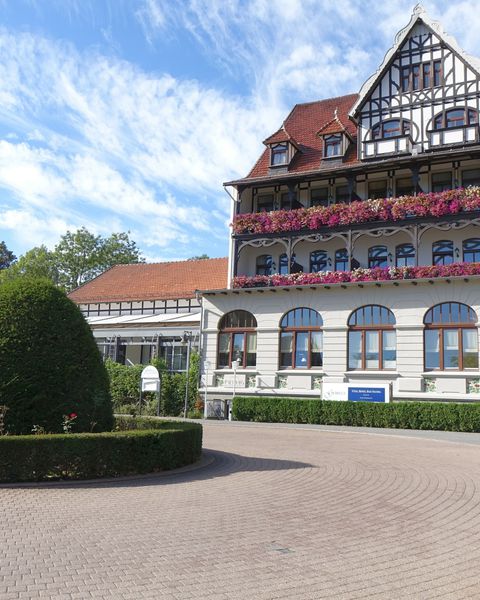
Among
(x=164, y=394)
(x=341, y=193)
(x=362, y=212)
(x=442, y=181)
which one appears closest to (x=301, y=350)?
(x=362, y=212)

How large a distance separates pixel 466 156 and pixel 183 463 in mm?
21759

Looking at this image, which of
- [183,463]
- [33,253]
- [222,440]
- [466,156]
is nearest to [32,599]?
[183,463]

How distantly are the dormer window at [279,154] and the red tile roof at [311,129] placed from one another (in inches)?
20.3

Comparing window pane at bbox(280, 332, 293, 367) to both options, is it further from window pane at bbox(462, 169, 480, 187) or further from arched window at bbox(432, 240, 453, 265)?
window pane at bbox(462, 169, 480, 187)

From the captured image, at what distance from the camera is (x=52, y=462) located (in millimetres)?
9477

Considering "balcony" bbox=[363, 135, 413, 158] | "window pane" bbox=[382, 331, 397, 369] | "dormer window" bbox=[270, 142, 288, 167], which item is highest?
"dormer window" bbox=[270, 142, 288, 167]

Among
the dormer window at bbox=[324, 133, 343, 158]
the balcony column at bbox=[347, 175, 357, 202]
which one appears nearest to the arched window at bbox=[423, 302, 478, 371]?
the balcony column at bbox=[347, 175, 357, 202]

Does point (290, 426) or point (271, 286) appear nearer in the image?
point (290, 426)

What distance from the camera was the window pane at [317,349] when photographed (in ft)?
90.4

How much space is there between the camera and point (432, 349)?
25203mm

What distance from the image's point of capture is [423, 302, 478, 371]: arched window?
2452 centimetres

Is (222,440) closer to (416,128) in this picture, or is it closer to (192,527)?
(192,527)

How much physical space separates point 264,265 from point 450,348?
11135 millimetres

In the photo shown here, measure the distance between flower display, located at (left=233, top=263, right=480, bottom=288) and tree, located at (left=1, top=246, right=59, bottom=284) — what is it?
114 feet
